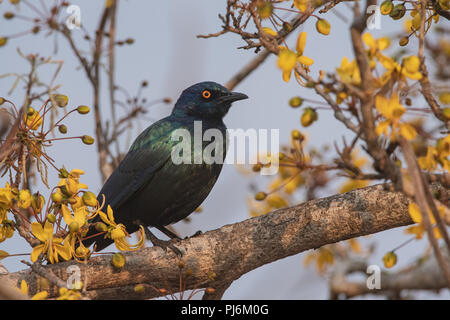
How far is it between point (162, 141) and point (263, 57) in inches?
51.9

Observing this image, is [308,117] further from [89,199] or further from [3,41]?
[3,41]

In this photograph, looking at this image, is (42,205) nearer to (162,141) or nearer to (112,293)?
(112,293)

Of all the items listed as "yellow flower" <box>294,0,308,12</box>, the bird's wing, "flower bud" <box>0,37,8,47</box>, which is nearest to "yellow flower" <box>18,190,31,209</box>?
"flower bud" <box>0,37,8,47</box>

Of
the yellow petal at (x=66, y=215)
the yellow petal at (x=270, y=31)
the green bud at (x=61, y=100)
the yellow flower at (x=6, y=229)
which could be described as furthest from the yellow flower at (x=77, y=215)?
the yellow petal at (x=270, y=31)

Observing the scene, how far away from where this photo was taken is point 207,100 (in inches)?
214

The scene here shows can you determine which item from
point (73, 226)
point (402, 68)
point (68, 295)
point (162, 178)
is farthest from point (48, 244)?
point (402, 68)

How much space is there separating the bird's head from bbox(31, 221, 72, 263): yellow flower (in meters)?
2.41

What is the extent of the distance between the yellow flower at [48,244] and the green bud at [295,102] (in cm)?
152

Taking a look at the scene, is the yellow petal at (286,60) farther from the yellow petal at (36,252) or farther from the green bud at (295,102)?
the yellow petal at (36,252)

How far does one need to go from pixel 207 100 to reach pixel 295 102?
10.2 feet

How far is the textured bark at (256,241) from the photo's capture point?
4.06 metres
